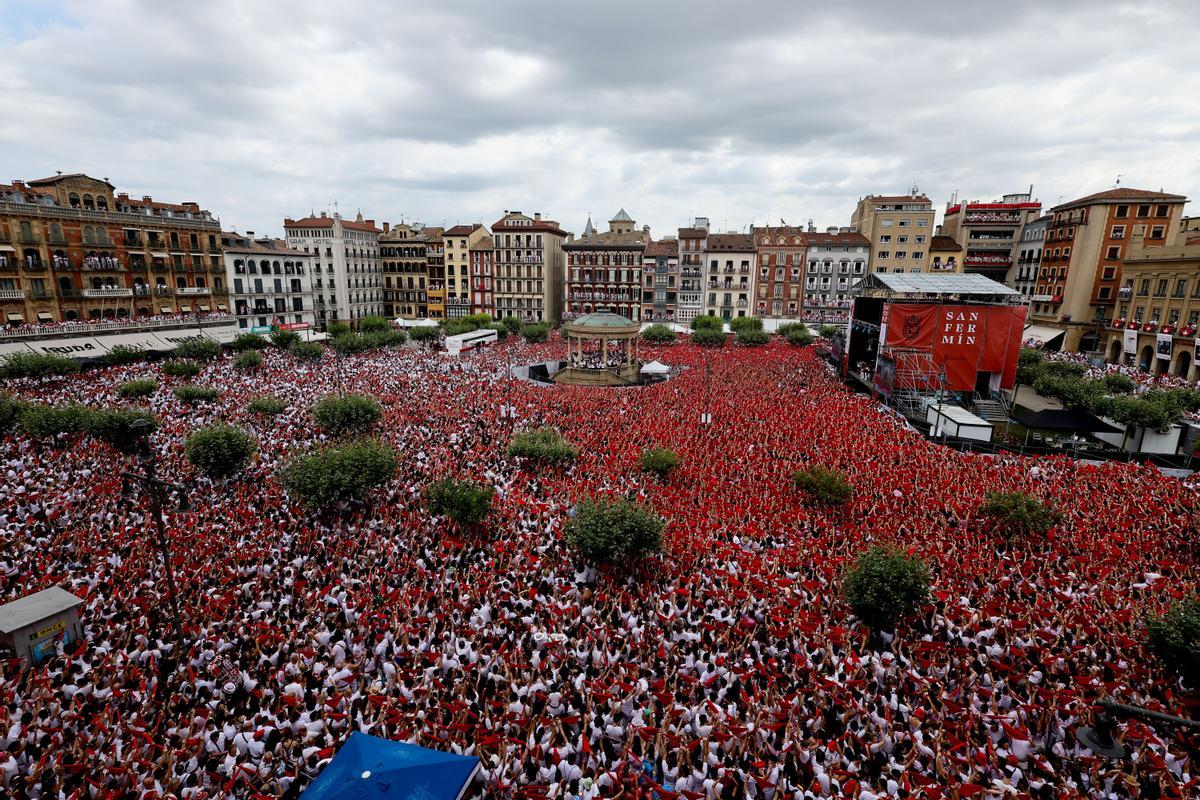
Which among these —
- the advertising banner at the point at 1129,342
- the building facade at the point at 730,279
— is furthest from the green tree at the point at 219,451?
the advertising banner at the point at 1129,342

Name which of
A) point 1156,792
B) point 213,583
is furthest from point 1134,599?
point 213,583

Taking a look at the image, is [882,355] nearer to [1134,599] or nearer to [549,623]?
[1134,599]

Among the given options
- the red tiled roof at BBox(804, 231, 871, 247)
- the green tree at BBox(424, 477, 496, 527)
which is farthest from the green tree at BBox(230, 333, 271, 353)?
the red tiled roof at BBox(804, 231, 871, 247)

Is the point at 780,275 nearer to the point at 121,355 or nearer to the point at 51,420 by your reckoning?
the point at 121,355

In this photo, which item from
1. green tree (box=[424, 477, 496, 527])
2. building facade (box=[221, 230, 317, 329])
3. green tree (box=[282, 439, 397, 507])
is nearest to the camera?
green tree (box=[424, 477, 496, 527])

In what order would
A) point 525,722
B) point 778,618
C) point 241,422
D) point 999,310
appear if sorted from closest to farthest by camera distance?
point 525,722, point 778,618, point 241,422, point 999,310

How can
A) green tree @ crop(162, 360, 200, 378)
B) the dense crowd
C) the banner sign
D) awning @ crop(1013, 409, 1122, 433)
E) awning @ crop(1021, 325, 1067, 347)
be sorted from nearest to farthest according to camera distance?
the dense crowd, awning @ crop(1013, 409, 1122, 433), green tree @ crop(162, 360, 200, 378), the banner sign, awning @ crop(1021, 325, 1067, 347)

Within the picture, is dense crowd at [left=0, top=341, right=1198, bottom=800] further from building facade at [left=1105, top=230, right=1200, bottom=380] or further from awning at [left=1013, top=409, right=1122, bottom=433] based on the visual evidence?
building facade at [left=1105, top=230, right=1200, bottom=380]
